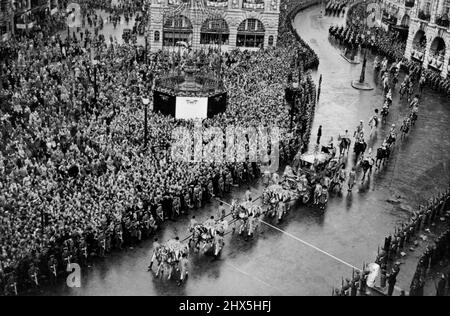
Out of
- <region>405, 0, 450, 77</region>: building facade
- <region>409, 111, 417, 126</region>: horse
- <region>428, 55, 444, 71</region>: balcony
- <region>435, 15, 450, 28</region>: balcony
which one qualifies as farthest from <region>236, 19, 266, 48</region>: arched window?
<region>409, 111, 417, 126</region>: horse

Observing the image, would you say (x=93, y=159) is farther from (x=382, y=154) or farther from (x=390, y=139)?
(x=390, y=139)

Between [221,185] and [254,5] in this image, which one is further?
[254,5]

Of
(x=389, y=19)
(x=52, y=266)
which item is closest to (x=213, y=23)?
(x=389, y=19)

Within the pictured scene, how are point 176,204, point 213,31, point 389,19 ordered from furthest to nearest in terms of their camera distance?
1. point 389,19
2. point 213,31
3. point 176,204

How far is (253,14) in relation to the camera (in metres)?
69.9

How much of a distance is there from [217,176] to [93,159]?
264 inches

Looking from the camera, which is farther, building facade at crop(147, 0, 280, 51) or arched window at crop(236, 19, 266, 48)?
arched window at crop(236, 19, 266, 48)

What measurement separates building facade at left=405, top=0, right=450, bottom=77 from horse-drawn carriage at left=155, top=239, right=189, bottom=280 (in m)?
44.7

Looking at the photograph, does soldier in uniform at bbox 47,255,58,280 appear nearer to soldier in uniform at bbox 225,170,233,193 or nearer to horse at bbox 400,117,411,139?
soldier in uniform at bbox 225,170,233,193

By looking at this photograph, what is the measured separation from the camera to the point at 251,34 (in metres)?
71.2

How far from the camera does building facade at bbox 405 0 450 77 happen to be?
63.7 metres
